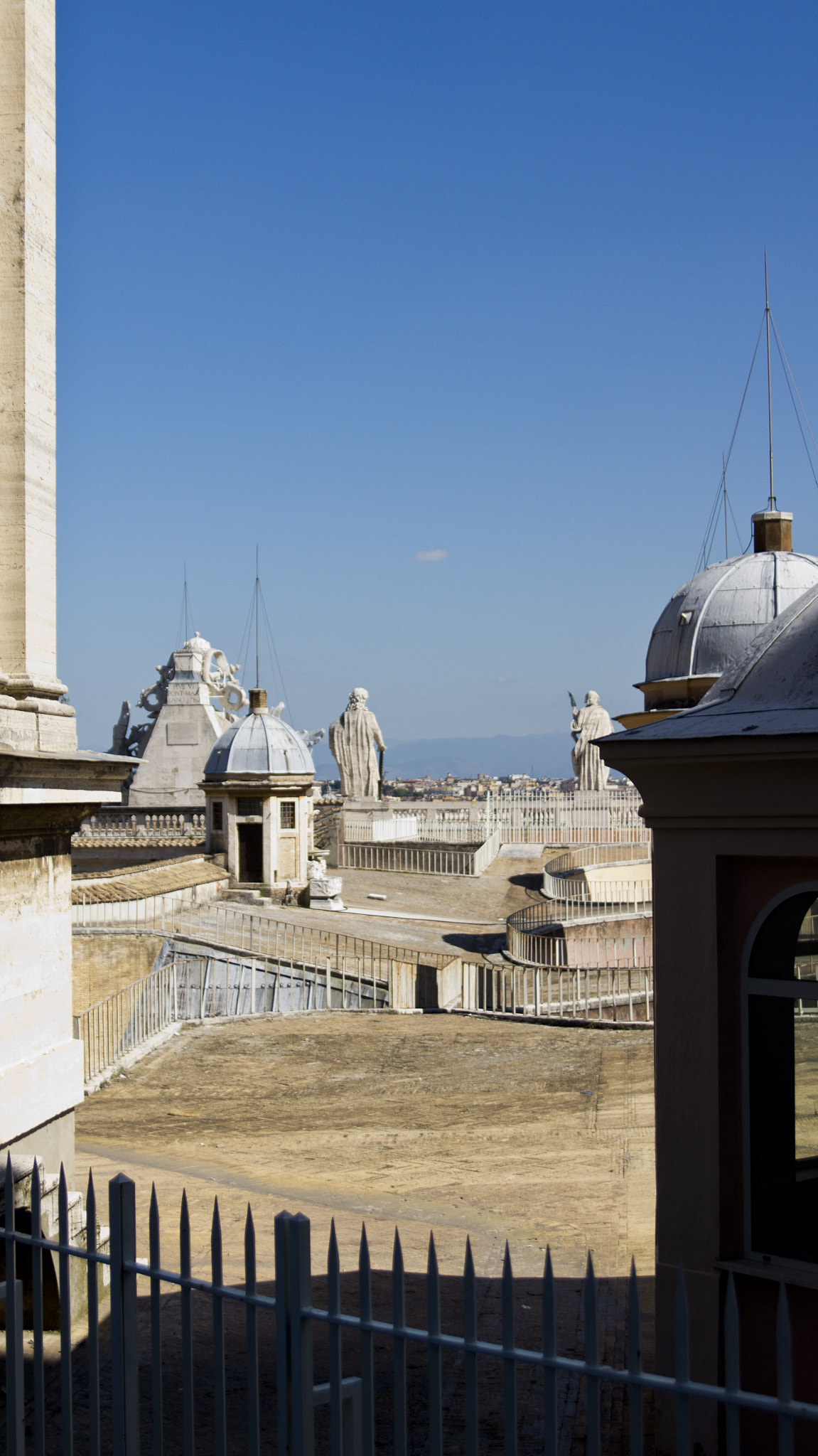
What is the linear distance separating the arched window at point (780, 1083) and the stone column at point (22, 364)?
371 cm

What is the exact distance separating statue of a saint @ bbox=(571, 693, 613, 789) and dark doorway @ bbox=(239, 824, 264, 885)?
49.9ft

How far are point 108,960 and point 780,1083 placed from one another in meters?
16.4

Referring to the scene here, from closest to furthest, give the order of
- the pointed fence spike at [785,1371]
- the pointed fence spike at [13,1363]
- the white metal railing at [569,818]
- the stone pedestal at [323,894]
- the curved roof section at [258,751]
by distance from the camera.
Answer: the pointed fence spike at [785,1371], the pointed fence spike at [13,1363], the stone pedestal at [323,894], the curved roof section at [258,751], the white metal railing at [569,818]

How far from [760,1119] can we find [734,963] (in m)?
0.62

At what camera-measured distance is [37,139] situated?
21.1ft

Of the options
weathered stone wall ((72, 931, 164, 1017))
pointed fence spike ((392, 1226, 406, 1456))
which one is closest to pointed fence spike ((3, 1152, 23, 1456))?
pointed fence spike ((392, 1226, 406, 1456))

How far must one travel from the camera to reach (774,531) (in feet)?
61.4

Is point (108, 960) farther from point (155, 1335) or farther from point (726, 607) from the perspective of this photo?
point (155, 1335)

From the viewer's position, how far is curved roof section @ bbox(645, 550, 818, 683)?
693 inches

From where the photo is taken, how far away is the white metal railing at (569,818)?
36.4 m

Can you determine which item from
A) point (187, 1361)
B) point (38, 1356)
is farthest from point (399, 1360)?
point (38, 1356)

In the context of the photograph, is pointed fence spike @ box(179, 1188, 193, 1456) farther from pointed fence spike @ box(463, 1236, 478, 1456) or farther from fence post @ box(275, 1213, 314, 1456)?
pointed fence spike @ box(463, 1236, 478, 1456)

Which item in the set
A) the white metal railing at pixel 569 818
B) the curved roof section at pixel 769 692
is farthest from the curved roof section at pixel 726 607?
the white metal railing at pixel 569 818

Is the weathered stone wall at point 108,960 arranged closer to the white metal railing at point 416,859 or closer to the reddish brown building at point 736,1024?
the white metal railing at point 416,859
